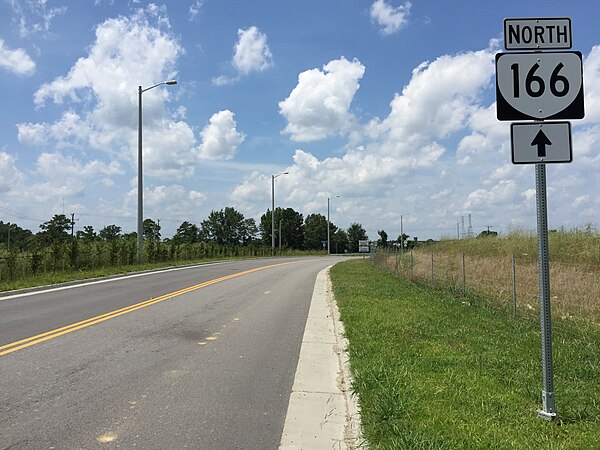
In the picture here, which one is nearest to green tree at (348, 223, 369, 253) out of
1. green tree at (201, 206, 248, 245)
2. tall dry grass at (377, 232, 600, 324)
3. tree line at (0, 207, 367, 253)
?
tree line at (0, 207, 367, 253)

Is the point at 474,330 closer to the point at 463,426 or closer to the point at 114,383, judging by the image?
the point at 463,426

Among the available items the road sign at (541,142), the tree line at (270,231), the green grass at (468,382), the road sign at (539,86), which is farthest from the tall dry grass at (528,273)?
the tree line at (270,231)

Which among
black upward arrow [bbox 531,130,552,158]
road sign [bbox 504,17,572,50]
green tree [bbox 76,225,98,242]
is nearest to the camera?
black upward arrow [bbox 531,130,552,158]

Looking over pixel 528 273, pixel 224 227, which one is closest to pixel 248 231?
pixel 224 227

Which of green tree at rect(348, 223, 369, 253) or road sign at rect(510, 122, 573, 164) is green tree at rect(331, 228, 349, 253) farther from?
road sign at rect(510, 122, 573, 164)

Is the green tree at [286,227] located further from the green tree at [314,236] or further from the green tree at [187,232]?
the green tree at [187,232]

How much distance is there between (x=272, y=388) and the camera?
19.4 feet

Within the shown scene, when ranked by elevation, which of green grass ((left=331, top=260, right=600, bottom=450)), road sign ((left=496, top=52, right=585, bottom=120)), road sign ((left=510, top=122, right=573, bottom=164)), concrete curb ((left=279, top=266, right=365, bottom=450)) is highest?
road sign ((left=496, top=52, right=585, bottom=120))

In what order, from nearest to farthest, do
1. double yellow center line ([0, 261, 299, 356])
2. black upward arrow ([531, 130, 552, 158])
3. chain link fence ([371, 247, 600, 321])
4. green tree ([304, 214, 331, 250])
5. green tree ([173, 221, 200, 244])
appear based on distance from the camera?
black upward arrow ([531, 130, 552, 158])
double yellow center line ([0, 261, 299, 356])
chain link fence ([371, 247, 600, 321])
green tree ([173, 221, 200, 244])
green tree ([304, 214, 331, 250])

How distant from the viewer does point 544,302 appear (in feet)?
14.1

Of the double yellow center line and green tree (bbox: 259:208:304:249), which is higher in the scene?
green tree (bbox: 259:208:304:249)

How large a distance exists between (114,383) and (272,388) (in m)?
1.95

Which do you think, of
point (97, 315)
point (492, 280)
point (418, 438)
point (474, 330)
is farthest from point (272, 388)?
point (492, 280)

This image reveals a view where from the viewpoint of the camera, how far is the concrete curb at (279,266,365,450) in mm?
4367
